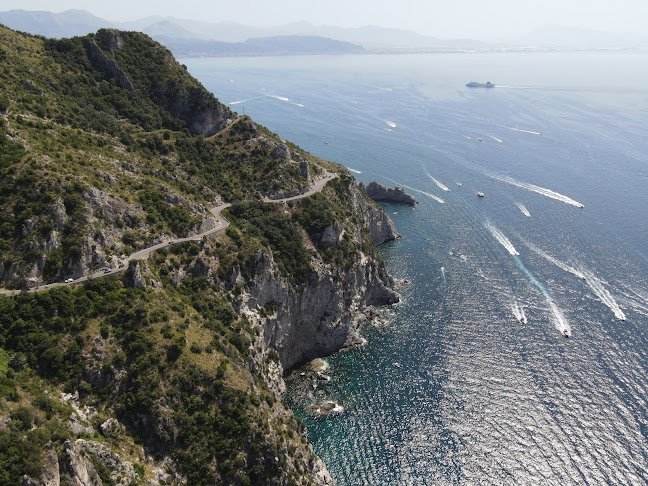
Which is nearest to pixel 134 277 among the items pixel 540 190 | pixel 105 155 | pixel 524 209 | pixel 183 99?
pixel 105 155

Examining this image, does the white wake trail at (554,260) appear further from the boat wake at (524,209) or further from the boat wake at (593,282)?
the boat wake at (524,209)

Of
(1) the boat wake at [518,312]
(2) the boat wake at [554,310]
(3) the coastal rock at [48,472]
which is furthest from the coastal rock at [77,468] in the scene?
(2) the boat wake at [554,310]

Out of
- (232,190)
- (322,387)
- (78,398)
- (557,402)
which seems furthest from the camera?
A: (232,190)

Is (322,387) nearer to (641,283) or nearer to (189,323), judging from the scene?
(189,323)

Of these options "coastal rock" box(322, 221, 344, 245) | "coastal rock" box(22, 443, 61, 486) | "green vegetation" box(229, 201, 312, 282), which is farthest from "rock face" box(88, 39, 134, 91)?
"coastal rock" box(22, 443, 61, 486)

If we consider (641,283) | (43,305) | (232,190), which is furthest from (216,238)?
(641,283)

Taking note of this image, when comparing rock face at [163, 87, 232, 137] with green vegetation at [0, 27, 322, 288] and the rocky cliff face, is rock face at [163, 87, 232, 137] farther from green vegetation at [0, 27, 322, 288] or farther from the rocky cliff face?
green vegetation at [0, 27, 322, 288]
